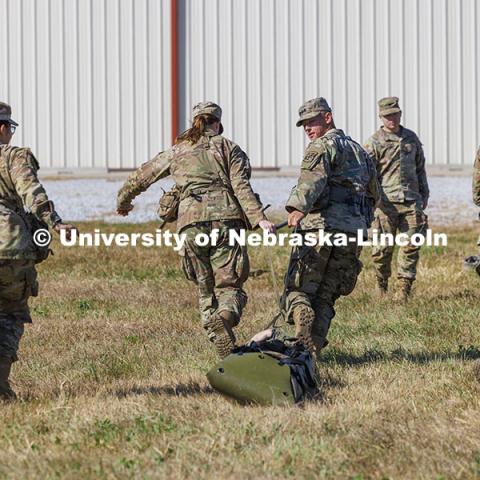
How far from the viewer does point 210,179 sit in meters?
8.39

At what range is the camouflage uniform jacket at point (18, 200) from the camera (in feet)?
23.2

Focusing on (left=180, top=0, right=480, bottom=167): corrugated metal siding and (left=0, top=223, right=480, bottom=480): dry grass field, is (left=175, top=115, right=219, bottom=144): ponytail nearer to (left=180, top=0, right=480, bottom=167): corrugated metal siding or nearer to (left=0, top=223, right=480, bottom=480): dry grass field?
(left=0, top=223, right=480, bottom=480): dry grass field

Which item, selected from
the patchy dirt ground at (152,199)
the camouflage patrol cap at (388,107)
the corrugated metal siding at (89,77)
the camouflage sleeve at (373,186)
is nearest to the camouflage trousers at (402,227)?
the camouflage patrol cap at (388,107)

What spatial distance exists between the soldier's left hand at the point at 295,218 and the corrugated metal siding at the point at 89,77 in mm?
17802

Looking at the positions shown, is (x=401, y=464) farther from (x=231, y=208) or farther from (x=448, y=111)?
(x=448, y=111)

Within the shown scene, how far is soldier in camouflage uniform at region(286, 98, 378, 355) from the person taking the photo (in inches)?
330

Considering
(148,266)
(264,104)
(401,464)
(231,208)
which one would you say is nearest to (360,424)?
(401,464)

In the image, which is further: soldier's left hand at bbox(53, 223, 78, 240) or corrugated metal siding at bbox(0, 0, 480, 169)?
corrugated metal siding at bbox(0, 0, 480, 169)

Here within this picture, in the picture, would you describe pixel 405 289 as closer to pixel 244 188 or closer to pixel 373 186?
pixel 373 186

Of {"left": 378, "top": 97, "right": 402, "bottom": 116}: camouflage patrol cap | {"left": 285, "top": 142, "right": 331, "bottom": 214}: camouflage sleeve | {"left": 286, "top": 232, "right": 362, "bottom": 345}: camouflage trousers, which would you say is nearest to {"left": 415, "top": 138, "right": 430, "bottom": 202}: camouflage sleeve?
{"left": 378, "top": 97, "right": 402, "bottom": 116}: camouflage patrol cap

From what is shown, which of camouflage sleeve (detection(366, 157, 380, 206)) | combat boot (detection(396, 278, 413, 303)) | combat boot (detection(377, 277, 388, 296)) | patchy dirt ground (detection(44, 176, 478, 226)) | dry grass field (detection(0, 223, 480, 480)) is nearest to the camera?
dry grass field (detection(0, 223, 480, 480))

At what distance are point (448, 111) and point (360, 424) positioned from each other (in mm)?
20188

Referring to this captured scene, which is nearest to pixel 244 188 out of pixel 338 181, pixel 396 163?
pixel 338 181

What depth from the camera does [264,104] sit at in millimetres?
25609
